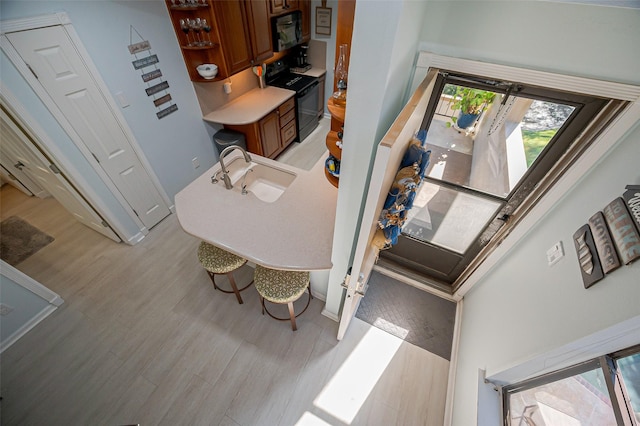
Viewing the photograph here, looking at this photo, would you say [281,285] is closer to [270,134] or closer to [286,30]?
[270,134]

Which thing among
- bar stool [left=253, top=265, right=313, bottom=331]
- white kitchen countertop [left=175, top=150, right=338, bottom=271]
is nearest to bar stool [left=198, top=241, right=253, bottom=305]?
bar stool [left=253, top=265, right=313, bottom=331]

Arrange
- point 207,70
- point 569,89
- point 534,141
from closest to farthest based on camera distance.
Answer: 1. point 569,89
2. point 534,141
3. point 207,70

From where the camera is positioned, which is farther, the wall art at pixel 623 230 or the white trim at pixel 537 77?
the white trim at pixel 537 77

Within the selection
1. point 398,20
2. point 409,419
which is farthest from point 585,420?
point 398,20

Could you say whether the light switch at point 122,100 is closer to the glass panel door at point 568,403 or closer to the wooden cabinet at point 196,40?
the wooden cabinet at point 196,40

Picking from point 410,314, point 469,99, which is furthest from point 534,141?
point 410,314

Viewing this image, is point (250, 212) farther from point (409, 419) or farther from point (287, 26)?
point (287, 26)

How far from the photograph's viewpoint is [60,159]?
6.79 ft

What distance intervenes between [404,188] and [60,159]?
277cm

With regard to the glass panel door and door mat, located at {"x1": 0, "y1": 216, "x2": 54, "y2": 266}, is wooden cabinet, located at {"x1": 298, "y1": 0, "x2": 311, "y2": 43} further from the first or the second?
the glass panel door

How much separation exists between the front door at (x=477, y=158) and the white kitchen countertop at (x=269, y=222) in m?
0.75

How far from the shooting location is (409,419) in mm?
1727

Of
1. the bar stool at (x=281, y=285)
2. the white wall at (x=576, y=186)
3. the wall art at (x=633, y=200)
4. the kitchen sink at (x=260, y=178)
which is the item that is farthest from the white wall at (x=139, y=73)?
the wall art at (x=633, y=200)

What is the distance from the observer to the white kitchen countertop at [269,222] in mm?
1581
